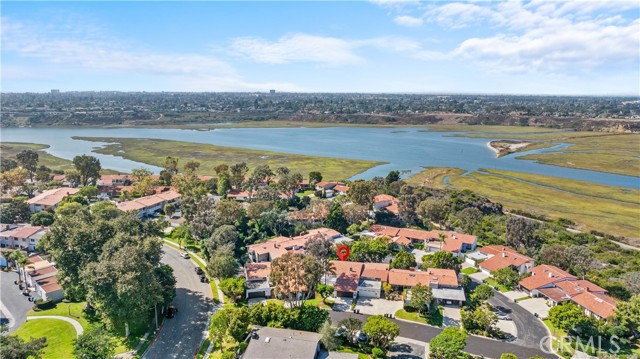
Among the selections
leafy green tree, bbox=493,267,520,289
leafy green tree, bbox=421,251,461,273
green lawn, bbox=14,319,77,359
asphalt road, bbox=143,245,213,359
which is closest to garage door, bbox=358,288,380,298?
leafy green tree, bbox=421,251,461,273

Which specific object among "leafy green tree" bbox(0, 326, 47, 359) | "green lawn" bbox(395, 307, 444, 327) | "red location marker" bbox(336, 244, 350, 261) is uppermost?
"leafy green tree" bbox(0, 326, 47, 359)

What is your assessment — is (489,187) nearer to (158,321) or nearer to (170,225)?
(170,225)

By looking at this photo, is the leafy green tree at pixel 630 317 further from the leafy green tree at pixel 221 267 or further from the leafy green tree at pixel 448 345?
the leafy green tree at pixel 221 267

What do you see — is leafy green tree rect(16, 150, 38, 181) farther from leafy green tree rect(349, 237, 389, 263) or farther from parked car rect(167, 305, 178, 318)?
leafy green tree rect(349, 237, 389, 263)

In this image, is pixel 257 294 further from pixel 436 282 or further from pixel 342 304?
pixel 436 282

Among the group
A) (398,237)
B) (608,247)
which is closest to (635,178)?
(608,247)
